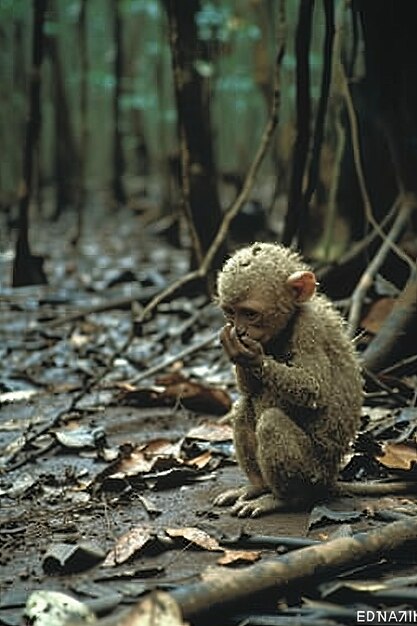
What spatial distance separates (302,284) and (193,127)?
4664 millimetres

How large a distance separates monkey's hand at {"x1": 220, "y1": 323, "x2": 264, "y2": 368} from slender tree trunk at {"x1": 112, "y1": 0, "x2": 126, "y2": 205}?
11960 millimetres

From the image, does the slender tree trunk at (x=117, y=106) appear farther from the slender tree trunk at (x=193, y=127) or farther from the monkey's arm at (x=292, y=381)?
the monkey's arm at (x=292, y=381)

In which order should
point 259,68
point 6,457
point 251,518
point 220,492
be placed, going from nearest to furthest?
point 251,518, point 220,492, point 6,457, point 259,68

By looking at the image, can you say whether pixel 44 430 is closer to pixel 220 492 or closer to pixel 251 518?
pixel 220 492

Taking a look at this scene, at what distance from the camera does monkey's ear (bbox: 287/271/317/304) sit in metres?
4.06

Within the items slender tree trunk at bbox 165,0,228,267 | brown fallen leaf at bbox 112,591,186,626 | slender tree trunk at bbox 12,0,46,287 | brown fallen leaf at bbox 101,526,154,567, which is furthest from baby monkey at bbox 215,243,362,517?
slender tree trunk at bbox 12,0,46,287

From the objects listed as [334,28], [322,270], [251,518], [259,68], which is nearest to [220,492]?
[251,518]

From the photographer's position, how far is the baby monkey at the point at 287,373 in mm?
4031

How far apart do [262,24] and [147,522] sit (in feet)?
35.1

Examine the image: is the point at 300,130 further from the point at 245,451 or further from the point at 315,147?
the point at 245,451

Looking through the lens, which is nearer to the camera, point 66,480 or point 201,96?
point 66,480

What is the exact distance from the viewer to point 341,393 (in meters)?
A: 4.16

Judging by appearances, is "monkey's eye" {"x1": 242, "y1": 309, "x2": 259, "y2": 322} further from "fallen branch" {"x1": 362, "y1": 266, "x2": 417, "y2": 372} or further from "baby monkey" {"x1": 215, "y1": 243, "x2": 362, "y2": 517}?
"fallen branch" {"x1": 362, "y1": 266, "x2": 417, "y2": 372}

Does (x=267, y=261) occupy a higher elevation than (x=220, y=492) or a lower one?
higher
